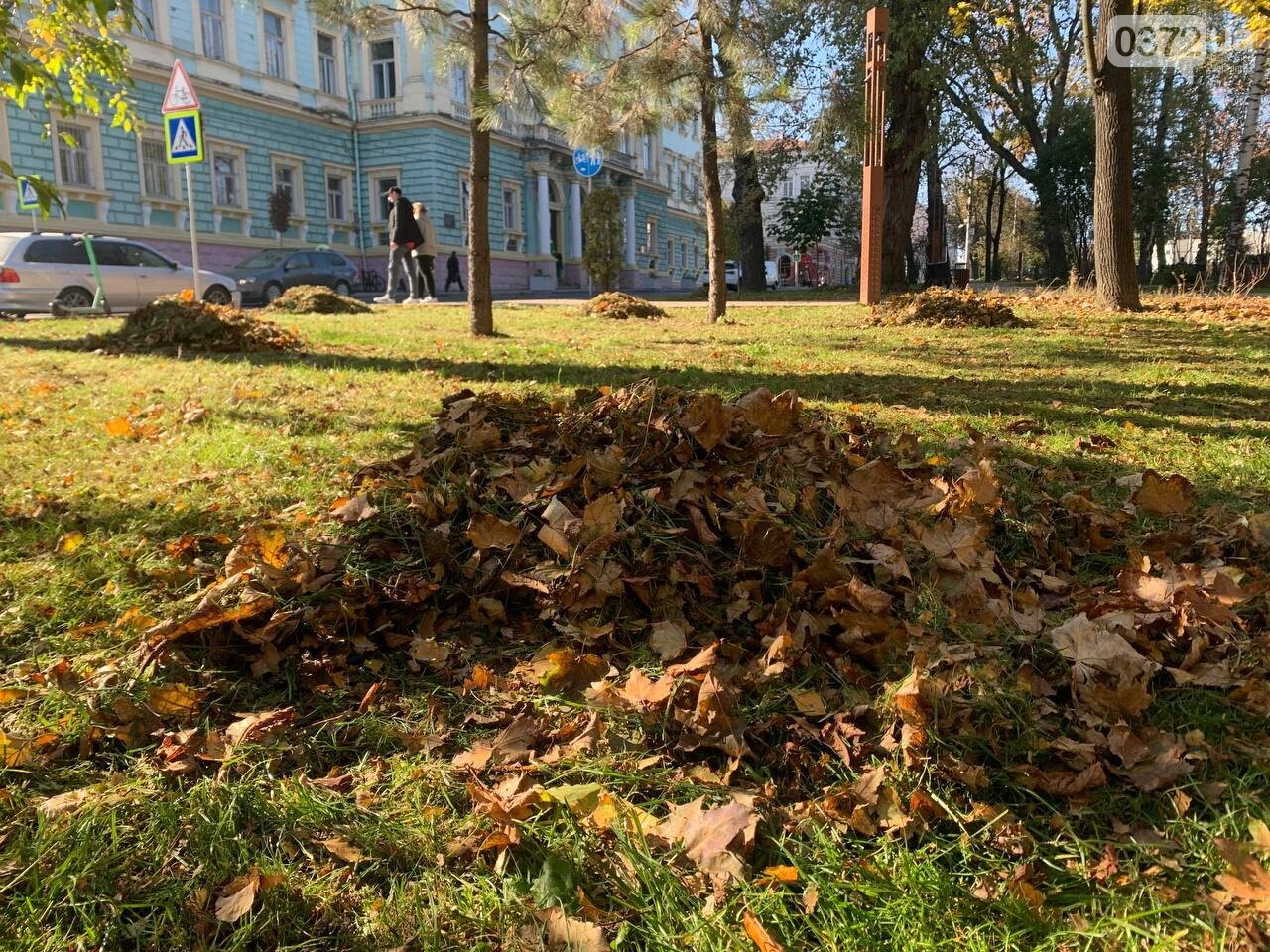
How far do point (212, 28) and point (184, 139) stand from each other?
69.0ft

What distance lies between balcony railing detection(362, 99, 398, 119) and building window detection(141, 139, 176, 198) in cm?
927

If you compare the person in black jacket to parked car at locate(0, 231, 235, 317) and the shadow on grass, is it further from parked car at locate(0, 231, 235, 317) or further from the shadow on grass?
the shadow on grass

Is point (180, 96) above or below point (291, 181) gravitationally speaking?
below

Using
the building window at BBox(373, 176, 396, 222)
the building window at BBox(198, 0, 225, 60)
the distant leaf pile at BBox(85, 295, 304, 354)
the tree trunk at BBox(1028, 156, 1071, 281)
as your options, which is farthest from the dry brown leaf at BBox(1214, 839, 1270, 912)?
the building window at BBox(373, 176, 396, 222)

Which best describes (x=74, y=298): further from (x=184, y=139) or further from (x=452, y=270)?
(x=452, y=270)

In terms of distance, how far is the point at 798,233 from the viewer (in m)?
27.2

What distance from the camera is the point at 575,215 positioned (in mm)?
43094

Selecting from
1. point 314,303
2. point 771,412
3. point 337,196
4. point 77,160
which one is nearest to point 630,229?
point 337,196

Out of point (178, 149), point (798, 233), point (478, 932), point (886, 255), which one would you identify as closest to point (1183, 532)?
point (478, 932)

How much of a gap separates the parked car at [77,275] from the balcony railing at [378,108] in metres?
18.1

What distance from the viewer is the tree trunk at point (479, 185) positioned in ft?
28.5

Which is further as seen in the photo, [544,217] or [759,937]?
[544,217]

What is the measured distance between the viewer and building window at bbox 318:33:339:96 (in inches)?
1258

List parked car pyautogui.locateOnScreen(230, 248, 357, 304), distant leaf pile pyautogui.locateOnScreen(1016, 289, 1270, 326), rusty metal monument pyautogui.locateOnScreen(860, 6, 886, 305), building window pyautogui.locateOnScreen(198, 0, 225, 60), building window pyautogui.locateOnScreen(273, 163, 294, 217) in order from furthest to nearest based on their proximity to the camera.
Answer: building window pyautogui.locateOnScreen(273, 163, 294, 217)
building window pyautogui.locateOnScreen(198, 0, 225, 60)
parked car pyautogui.locateOnScreen(230, 248, 357, 304)
rusty metal monument pyautogui.locateOnScreen(860, 6, 886, 305)
distant leaf pile pyautogui.locateOnScreen(1016, 289, 1270, 326)
